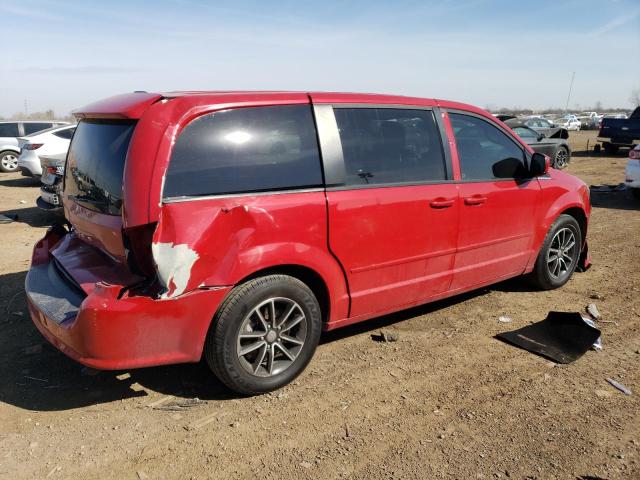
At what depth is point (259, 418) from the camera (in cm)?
309

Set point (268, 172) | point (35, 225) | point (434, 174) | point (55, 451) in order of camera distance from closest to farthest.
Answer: point (55, 451) → point (268, 172) → point (434, 174) → point (35, 225)

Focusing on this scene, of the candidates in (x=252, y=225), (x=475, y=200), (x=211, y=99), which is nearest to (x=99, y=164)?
(x=211, y=99)

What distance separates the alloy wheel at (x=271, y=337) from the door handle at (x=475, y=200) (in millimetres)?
1699

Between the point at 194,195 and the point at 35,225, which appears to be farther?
the point at 35,225

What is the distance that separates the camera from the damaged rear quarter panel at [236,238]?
2824 millimetres

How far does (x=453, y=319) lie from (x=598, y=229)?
4.57 m

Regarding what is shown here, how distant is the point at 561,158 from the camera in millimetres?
15633

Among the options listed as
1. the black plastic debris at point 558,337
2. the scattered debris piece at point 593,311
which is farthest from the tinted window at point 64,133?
the scattered debris piece at point 593,311

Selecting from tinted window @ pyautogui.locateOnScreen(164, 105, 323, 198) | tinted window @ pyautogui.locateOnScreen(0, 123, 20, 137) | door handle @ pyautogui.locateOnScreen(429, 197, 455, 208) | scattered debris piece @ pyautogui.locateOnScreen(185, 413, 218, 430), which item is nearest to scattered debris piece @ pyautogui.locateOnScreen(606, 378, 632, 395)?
door handle @ pyautogui.locateOnScreen(429, 197, 455, 208)

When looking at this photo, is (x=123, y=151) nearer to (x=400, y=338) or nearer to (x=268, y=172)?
(x=268, y=172)

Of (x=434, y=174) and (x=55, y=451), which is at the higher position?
(x=434, y=174)

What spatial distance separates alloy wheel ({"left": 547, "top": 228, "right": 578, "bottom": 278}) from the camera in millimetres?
5105

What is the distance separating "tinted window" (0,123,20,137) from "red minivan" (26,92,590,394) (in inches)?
576

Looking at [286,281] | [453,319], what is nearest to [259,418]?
[286,281]
